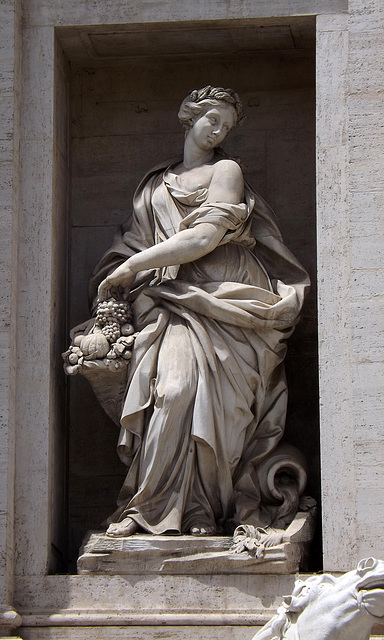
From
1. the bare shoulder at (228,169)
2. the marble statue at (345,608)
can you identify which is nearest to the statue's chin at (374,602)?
the marble statue at (345,608)

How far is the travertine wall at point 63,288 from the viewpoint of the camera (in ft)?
35.8

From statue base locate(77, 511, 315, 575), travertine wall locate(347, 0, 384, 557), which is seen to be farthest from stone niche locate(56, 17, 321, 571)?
statue base locate(77, 511, 315, 575)

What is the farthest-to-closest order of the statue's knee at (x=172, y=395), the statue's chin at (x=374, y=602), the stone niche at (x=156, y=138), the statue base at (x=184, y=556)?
the stone niche at (x=156, y=138), the statue's knee at (x=172, y=395), the statue base at (x=184, y=556), the statue's chin at (x=374, y=602)

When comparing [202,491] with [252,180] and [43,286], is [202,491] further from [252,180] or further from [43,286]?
[252,180]

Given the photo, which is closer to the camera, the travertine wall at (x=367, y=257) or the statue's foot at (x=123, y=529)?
the travertine wall at (x=367, y=257)

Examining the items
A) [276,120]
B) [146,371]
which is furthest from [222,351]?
[276,120]

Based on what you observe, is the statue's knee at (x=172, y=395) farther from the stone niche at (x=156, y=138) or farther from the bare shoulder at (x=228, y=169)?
the bare shoulder at (x=228, y=169)

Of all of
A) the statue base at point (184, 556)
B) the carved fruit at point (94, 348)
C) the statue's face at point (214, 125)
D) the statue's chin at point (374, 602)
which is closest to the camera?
the statue's chin at point (374, 602)

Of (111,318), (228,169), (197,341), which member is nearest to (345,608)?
(197,341)

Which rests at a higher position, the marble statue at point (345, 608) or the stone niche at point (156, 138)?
the stone niche at point (156, 138)

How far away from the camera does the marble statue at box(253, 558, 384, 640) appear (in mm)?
9219

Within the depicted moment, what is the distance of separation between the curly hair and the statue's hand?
3.42 ft

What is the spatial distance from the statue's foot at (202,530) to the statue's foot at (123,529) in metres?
0.31

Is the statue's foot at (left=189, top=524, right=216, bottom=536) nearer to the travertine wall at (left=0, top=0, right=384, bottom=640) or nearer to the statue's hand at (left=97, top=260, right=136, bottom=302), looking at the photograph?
the travertine wall at (left=0, top=0, right=384, bottom=640)
